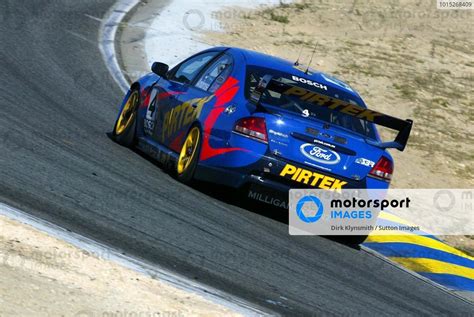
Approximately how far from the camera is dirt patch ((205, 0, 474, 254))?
1486 centimetres

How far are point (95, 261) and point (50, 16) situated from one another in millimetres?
13108

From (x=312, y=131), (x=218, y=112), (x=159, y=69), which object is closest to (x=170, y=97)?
(x=159, y=69)

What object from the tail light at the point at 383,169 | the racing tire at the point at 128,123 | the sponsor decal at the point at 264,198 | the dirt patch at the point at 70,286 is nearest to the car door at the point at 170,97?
the racing tire at the point at 128,123

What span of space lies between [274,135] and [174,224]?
57.8 inches

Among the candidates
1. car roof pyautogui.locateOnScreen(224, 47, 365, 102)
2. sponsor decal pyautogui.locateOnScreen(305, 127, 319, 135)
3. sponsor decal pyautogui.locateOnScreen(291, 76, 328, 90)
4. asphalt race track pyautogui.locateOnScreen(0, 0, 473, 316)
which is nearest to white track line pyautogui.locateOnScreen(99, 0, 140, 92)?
asphalt race track pyautogui.locateOnScreen(0, 0, 473, 316)

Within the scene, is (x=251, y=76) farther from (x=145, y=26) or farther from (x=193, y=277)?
(x=145, y=26)

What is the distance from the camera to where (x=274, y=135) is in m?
8.37

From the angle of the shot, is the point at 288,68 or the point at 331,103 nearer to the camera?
the point at 331,103

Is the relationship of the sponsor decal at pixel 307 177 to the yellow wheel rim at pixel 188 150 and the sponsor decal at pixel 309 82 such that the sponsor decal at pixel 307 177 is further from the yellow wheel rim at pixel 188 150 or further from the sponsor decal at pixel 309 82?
the sponsor decal at pixel 309 82

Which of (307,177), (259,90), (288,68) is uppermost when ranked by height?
(259,90)

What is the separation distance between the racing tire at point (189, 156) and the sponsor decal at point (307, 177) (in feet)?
2.81

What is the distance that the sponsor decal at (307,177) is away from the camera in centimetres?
838

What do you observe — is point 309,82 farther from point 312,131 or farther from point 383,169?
point 383,169

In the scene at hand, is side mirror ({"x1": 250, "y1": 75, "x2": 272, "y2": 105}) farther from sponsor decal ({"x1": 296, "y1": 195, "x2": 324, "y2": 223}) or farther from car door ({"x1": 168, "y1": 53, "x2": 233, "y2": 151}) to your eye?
sponsor decal ({"x1": 296, "y1": 195, "x2": 324, "y2": 223})
